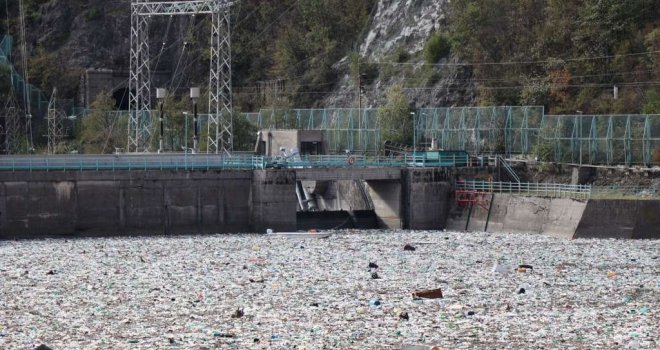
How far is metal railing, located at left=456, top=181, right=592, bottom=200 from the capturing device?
6846cm

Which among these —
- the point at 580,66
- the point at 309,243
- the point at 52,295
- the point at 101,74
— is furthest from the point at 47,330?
the point at 101,74

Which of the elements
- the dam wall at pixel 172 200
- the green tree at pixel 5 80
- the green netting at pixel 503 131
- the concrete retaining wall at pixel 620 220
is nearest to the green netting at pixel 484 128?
the green netting at pixel 503 131

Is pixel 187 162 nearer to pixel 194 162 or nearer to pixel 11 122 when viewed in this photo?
pixel 194 162

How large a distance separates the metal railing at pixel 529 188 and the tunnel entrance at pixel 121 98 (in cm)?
5086

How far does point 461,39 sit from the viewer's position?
99062mm

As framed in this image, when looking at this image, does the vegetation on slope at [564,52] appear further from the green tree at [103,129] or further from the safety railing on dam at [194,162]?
the green tree at [103,129]

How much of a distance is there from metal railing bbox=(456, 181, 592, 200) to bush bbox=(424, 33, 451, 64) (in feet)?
87.8

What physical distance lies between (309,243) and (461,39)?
3915 centimetres

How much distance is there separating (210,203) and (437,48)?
3464 cm

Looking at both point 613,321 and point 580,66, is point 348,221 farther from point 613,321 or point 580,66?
Answer: point 613,321

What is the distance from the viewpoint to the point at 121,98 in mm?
120125

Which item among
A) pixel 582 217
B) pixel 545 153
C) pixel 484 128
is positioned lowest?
pixel 582 217

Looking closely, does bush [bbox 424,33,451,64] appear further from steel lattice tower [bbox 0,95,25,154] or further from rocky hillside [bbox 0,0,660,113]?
steel lattice tower [bbox 0,95,25,154]

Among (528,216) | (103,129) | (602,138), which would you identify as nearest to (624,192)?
(528,216)
